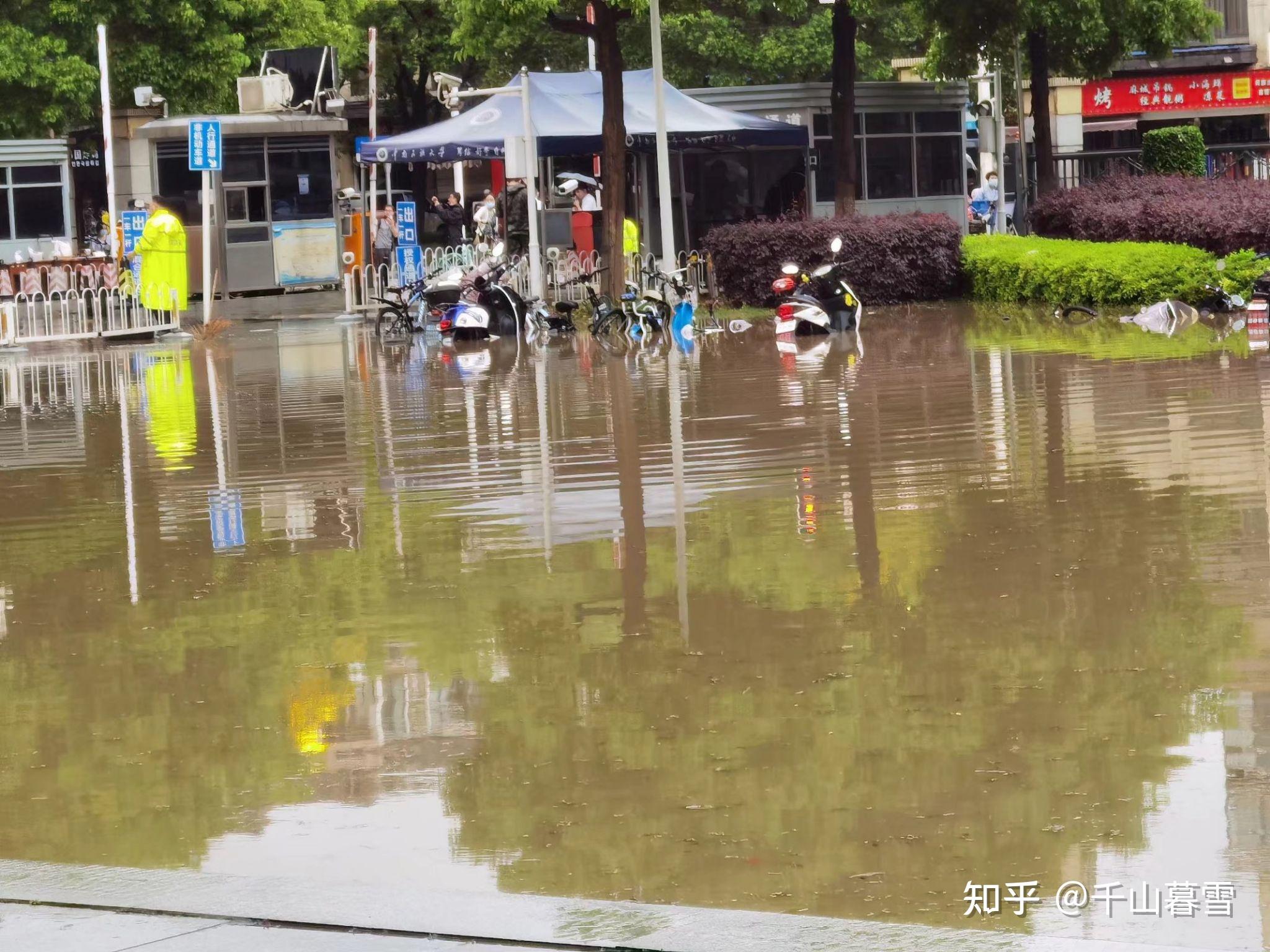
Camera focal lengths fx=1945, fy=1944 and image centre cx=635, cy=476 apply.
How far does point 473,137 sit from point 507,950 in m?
24.5

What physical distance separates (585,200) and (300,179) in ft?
21.6

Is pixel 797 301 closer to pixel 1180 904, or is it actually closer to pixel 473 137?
pixel 473 137

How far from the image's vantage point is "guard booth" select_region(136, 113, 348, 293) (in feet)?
112

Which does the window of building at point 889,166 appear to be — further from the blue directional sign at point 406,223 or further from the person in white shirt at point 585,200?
the blue directional sign at point 406,223

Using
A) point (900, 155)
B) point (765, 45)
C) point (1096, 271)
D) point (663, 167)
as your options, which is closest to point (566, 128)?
point (663, 167)

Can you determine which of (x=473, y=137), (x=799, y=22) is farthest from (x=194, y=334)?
(x=799, y=22)

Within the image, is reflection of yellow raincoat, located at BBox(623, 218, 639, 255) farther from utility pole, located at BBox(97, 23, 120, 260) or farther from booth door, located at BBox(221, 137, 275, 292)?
booth door, located at BBox(221, 137, 275, 292)

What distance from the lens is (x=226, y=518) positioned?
11.5 meters

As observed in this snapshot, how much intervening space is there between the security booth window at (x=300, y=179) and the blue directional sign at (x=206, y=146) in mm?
7395

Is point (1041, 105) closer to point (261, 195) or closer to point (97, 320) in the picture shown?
point (261, 195)

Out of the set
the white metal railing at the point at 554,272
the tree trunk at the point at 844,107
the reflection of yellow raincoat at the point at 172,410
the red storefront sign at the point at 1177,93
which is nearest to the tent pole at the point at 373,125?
the white metal railing at the point at 554,272

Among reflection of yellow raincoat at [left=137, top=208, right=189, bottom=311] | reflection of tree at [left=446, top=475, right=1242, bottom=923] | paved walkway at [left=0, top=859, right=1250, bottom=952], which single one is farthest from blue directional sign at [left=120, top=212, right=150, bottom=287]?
paved walkway at [left=0, top=859, right=1250, bottom=952]

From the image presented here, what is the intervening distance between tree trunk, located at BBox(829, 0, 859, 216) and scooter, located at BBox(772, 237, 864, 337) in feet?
19.1

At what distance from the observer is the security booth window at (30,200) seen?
123 ft
